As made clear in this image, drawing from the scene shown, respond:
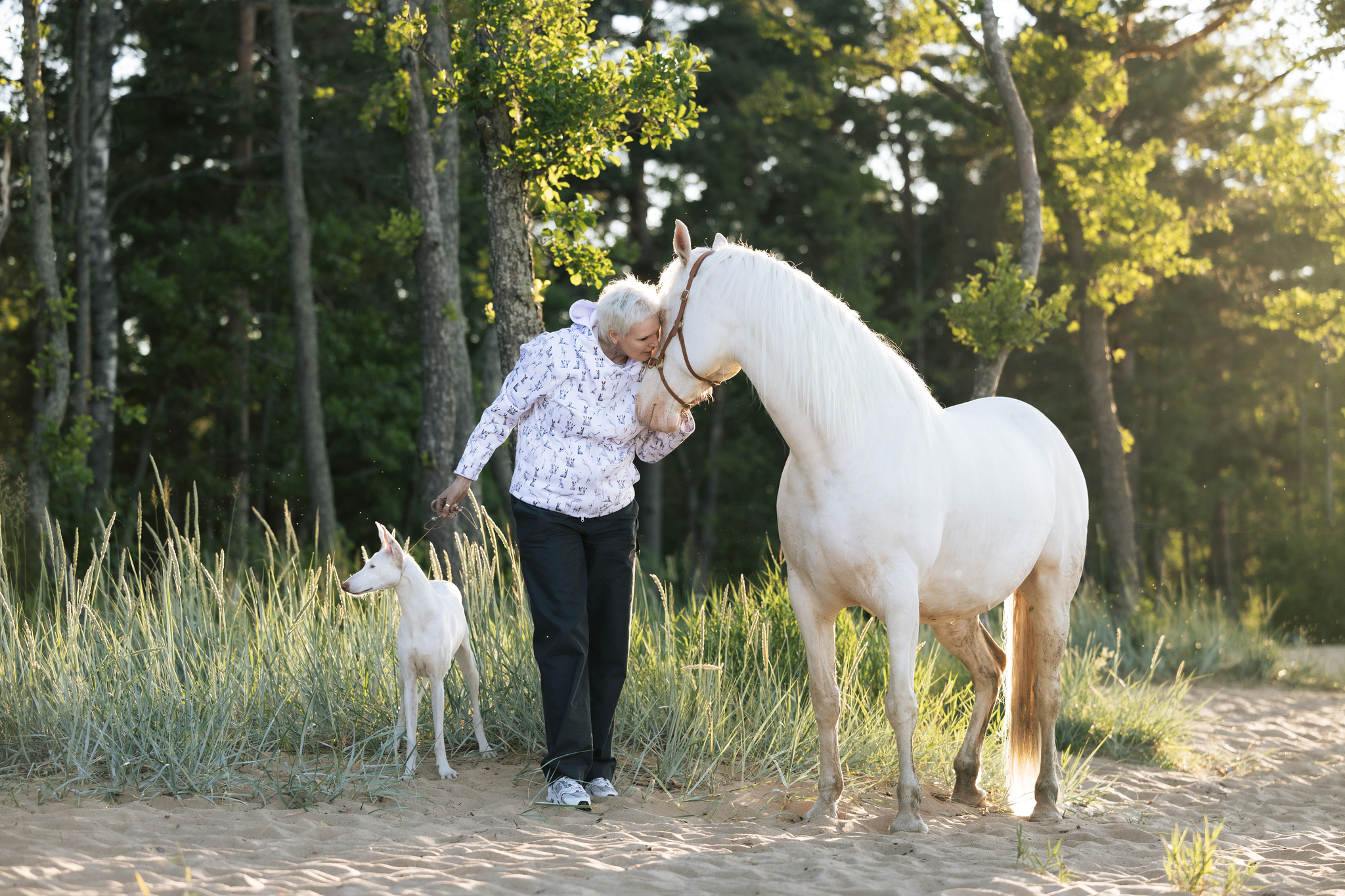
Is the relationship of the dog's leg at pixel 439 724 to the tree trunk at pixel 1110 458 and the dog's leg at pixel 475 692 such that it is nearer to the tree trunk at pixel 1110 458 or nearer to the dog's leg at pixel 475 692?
the dog's leg at pixel 475 692

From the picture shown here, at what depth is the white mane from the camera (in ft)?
11.2

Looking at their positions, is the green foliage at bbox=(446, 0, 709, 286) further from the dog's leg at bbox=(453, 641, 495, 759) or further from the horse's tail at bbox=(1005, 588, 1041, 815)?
the horse's tail at bbox=(1005, 588, 1041, 815)

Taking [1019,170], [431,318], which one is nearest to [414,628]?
[431,318]

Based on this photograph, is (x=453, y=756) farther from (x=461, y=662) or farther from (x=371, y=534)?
(x=371, y=534)

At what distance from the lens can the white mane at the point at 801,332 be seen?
134 inches

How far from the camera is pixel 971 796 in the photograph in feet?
14.2

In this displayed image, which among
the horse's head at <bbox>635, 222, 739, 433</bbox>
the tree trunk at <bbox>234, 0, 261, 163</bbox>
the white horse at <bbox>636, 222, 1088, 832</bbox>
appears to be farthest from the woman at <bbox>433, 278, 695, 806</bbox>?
the tree trunk at <bbox>234, 0, 261, 163</bbox>

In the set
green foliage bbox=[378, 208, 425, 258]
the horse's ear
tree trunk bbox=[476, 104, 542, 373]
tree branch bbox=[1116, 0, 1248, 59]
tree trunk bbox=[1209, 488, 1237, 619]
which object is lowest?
tree trunk bbox=[1209, 488, 1237, 619]

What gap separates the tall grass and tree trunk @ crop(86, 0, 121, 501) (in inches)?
351

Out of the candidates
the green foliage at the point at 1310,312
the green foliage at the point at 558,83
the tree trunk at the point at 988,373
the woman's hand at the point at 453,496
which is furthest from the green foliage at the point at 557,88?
the green foliage at the point at 1310,312

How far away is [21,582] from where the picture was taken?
280 inches

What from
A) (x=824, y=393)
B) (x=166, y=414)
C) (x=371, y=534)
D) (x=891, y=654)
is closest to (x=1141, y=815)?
(x=891, y=654)

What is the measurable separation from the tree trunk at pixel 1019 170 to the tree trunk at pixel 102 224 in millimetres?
10241

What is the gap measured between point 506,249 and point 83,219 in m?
9.76
